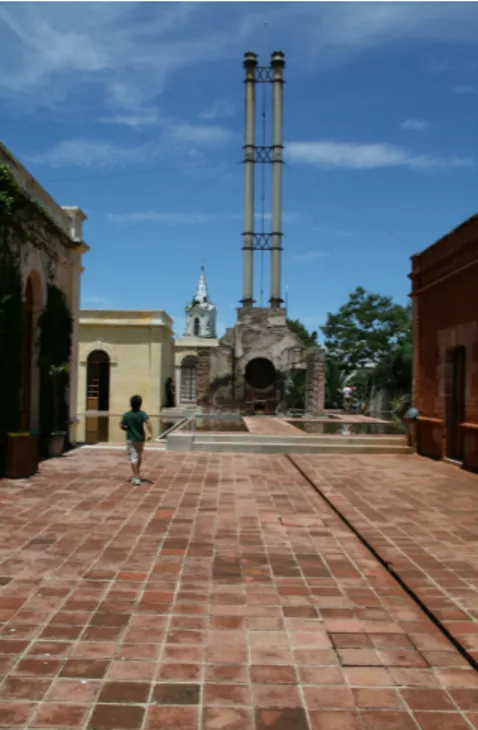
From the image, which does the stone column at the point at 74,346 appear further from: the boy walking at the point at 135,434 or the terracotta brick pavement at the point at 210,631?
the terracotta brick pavement at the point at 210,631

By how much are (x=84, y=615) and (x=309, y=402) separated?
22190mm

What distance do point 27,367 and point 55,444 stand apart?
1.63 meters

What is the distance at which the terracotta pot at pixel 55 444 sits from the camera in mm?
12203

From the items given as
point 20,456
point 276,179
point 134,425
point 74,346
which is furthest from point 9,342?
point 276,179

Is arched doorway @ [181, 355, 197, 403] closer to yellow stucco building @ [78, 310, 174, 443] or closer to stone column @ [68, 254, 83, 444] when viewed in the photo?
yellow stucco building @ [78, 310, 174, 443]

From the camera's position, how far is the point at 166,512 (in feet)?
23.9

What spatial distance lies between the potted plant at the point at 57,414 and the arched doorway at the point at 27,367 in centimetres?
66

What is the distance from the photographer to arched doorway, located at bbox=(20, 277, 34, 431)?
1171 cm

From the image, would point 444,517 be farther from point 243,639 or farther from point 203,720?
point 203,720

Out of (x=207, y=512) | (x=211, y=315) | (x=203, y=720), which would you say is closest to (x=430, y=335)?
(x=207, y=512)

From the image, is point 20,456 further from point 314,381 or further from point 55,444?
point 314,381

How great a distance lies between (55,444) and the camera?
483 inches

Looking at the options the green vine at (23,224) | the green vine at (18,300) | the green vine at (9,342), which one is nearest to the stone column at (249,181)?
the green vine at (23,224)

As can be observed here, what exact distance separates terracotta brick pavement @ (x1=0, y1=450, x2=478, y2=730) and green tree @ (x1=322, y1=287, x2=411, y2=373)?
31945 mm
